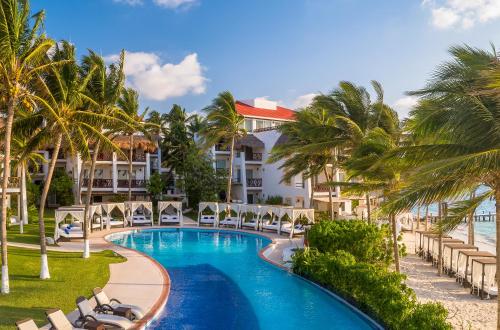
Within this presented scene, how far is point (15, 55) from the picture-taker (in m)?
10.9

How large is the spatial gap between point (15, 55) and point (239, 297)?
9450 mm

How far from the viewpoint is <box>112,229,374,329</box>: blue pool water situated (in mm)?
11086

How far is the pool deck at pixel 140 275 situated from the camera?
11.9 metres

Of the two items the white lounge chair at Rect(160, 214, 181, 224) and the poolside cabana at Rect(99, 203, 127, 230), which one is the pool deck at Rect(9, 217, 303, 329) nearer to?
the poolside cabana at Rect(99, 203, 127, 230)

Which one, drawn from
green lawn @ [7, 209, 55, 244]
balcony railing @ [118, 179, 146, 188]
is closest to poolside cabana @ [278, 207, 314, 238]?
green lawn @ [7, 209, 55, 244]

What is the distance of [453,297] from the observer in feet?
43.2

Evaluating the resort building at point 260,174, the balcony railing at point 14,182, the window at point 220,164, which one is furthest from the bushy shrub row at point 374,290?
the window at point 220,164

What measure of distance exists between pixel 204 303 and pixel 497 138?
8.99 m

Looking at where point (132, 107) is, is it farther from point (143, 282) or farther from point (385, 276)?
point (385, 276)

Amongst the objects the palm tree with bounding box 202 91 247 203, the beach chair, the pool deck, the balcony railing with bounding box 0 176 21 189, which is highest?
the palm tree with bounding box 202 91 247 203

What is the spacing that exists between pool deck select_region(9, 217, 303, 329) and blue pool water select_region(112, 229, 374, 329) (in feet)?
1.15

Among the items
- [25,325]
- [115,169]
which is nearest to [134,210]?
[115,169]

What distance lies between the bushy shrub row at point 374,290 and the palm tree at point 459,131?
181cm

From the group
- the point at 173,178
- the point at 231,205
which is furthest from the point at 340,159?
the point at 173,178
